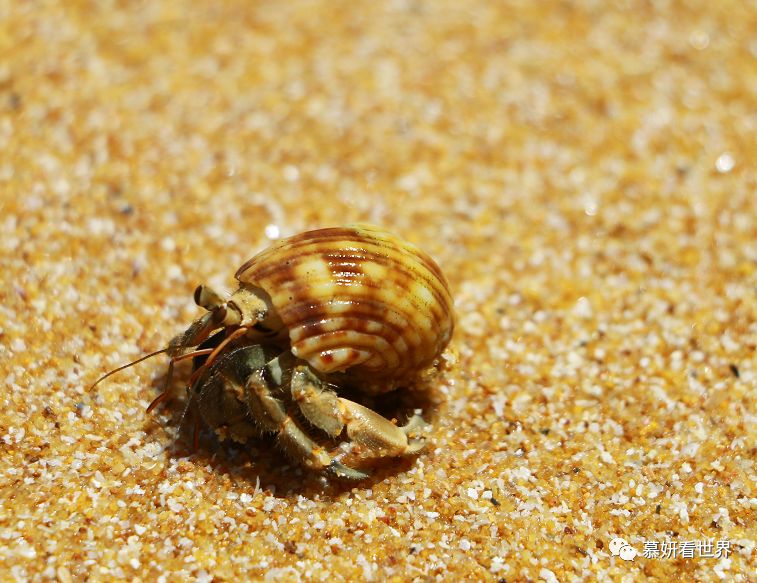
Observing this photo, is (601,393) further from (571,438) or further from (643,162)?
(643,162)

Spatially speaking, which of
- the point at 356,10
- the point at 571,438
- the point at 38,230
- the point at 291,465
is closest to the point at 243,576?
the point at 291,465

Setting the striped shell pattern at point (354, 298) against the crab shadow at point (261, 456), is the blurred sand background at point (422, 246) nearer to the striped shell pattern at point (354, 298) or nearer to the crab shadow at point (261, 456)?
the crab shadow at point (261, 456)

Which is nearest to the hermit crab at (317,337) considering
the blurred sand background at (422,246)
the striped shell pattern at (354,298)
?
the striped shell pattern at (354,298)

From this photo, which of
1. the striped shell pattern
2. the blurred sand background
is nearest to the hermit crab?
the striped shell pattern

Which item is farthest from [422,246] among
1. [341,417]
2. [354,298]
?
[341,417]

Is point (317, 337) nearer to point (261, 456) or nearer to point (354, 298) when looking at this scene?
point (354, 298)

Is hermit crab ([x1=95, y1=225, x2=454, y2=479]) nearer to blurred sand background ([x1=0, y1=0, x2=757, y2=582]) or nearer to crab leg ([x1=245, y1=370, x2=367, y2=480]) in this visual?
crab leg ([x1=245, y1=370, x2=367, y2=480])
